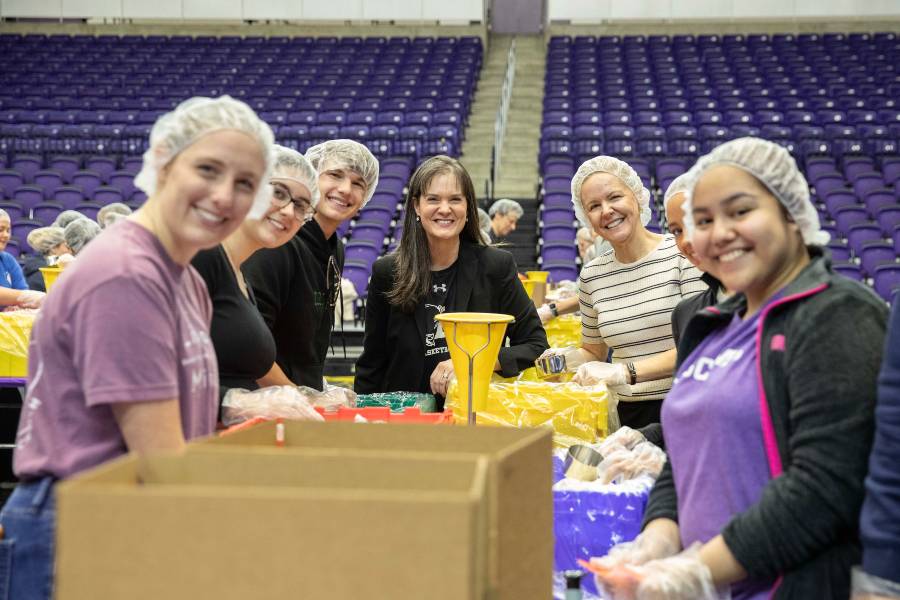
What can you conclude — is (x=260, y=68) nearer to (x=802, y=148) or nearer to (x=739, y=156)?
(x=802, y=148)

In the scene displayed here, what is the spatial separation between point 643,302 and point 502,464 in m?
1.65

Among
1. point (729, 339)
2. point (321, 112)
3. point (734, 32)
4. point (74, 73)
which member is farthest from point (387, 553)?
point (734, 32)

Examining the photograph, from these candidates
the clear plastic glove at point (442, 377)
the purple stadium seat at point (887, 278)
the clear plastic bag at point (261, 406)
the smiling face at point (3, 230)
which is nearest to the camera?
the clear plastic bag at point (261, 406)

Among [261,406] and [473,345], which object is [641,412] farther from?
[261,406]

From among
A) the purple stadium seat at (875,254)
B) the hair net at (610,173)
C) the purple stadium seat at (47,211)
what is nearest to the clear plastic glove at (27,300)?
the hair net at (610,173)

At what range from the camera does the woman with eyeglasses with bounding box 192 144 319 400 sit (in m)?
1.83

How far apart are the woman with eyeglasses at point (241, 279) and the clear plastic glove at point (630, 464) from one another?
79 cm

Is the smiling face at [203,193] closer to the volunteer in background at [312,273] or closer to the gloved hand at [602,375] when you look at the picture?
the volunteer in background at [312,273]

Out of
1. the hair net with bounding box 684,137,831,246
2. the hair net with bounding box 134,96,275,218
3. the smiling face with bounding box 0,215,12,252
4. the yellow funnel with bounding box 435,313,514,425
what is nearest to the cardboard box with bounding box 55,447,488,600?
the hair net with bounding box 134,96,275,218

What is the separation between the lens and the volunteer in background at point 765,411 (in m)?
1.16

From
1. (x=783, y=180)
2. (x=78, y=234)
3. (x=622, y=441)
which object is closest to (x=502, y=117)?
(x=78, y=234)

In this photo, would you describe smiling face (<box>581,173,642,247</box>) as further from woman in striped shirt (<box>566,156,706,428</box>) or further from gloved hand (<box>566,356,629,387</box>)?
gloved hand (<box>566,356,629,387</box>)

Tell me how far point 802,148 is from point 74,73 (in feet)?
38.8

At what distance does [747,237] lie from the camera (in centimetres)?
132
